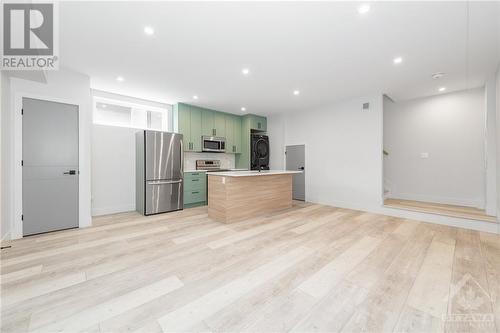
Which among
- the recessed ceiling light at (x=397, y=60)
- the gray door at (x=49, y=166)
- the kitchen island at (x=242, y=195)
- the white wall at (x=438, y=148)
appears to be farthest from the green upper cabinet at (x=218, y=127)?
the recessed ceiling light at (x=397, y=60)

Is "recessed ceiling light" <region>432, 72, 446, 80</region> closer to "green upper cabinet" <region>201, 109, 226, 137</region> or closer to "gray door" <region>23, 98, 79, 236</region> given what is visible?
"green upper cabinet" <region>201, 109, 226, 137</region>

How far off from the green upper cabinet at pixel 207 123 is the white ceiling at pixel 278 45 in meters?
1.42

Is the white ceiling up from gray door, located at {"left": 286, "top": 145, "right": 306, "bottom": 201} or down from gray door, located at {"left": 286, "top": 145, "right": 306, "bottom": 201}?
up

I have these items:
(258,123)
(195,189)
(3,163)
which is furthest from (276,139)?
(3,163)

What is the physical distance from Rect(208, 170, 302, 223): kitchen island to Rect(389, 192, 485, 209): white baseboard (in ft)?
10.8

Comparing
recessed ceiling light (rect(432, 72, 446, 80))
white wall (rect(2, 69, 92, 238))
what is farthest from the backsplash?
recessed ceiling light (rect(432, 72, 446, 80))

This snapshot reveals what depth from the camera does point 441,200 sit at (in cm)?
471

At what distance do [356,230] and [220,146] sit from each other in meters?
4.16

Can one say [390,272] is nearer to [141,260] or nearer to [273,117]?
[141,260]

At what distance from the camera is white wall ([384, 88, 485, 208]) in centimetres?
429

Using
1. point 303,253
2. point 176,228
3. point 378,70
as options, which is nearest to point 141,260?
point 176,228

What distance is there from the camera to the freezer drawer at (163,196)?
4.41 m

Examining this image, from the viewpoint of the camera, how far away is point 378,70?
3.35 m

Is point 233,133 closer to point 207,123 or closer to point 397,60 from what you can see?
point 207,123
